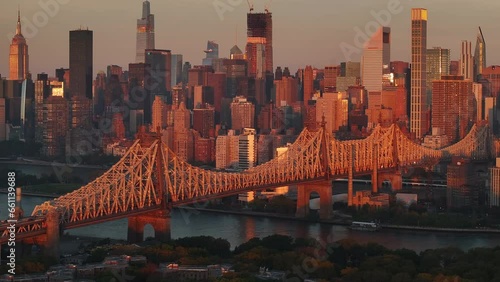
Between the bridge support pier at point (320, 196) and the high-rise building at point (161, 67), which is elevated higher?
the high-rise building at point (161, 67)

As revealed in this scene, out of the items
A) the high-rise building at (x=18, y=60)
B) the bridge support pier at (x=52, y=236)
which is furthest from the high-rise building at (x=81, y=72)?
the bridge support pier at (x=52, y=236)

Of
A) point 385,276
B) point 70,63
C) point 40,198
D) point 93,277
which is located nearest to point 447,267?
point 385,276

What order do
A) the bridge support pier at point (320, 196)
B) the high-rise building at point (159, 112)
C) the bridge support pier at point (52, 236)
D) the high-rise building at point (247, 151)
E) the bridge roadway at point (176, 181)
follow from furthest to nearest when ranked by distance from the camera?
the high-rise building at point (159, 112)
the high-rise building at point (247, 151)
the bridge support pier at point (320, 196)
the bridge roadway at point (176, 181)
the bridge support pier at point (52, 236)

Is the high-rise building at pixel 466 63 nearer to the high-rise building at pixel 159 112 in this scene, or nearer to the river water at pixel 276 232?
the high-rise building at pixel 159 112

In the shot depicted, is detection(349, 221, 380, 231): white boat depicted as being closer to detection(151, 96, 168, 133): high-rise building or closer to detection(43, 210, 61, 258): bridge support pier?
detection(43, 210, 61, 258): bridge support pier

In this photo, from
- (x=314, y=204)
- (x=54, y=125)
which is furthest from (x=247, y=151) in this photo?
(x=54, y=125)

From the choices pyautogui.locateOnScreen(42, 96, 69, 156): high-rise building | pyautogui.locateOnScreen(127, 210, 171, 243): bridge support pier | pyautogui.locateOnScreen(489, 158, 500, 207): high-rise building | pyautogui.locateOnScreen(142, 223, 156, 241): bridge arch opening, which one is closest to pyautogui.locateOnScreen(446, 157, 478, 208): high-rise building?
pyautogui.locateOnScreen(489, 158, 500, 207): high-rise building

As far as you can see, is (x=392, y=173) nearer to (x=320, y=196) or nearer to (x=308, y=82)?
(x=320, y=196)
